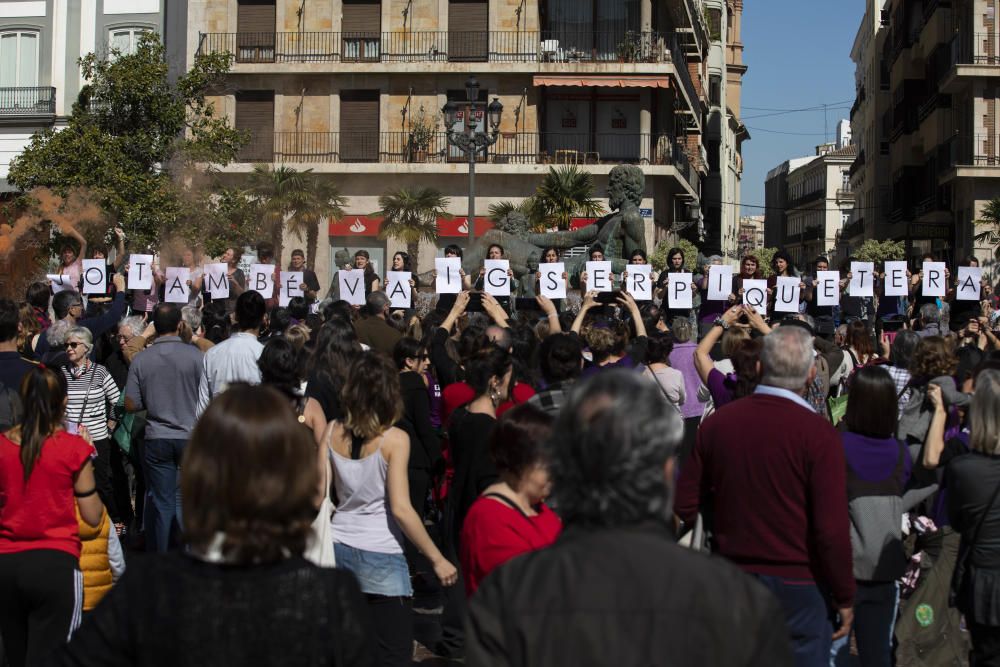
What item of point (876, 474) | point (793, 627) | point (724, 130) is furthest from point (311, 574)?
point (724, 130)

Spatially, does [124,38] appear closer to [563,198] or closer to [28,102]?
[28,102]

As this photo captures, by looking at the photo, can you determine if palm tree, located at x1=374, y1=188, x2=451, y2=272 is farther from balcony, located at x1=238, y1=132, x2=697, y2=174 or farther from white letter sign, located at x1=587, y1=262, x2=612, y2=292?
white letter sign, located at x1=587, y1=262, x2=612, y2=292

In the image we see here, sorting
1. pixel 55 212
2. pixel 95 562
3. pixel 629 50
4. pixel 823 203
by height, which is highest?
pixel 823 203

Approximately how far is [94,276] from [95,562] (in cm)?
797

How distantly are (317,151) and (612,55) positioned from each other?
30.5 feet

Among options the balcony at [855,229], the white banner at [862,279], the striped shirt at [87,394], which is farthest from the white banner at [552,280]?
the balcony at [855,229]

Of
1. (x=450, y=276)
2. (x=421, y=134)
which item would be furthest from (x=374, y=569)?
(x=421, y=134)

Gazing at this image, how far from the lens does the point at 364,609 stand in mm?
2756

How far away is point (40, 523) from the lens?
16.0 ft

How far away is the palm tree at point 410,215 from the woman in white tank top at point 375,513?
3038 cm

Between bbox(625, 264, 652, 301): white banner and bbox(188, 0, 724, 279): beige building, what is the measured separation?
82.0 feet

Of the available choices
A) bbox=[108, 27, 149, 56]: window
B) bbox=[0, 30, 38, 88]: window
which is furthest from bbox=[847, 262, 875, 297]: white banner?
bbox=[0, 30, 38, 88]: window

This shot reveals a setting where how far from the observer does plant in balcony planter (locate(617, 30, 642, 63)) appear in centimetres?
3772

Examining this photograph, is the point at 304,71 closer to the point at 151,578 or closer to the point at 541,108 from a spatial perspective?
the point at 541,108
